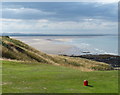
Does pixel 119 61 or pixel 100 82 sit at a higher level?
pixel 100 82

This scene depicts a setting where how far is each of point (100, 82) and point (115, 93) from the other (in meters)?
3.41

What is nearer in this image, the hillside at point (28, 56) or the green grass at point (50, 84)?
the green grass at point (50, 84)

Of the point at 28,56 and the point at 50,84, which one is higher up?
the point at 50,84

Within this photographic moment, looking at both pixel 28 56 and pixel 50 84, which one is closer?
pixel 50 84

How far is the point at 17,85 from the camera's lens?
64.8ft

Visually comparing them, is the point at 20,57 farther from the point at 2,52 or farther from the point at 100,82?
the point at 100,82

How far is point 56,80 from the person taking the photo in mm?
22234

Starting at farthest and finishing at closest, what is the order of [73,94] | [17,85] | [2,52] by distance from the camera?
1. [2,52]
2. [17,85]
3. [73,94]

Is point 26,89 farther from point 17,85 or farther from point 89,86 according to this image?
point 89,86

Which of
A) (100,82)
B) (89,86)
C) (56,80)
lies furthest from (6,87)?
(100,82)

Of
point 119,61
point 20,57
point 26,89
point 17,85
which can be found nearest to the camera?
point 26,89

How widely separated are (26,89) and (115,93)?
8.10 metres

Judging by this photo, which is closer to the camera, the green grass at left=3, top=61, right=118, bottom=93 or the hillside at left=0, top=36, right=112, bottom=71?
the green grass at left=3, top=61, right=118, bottom=93

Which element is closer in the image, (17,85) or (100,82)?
(17,85)
